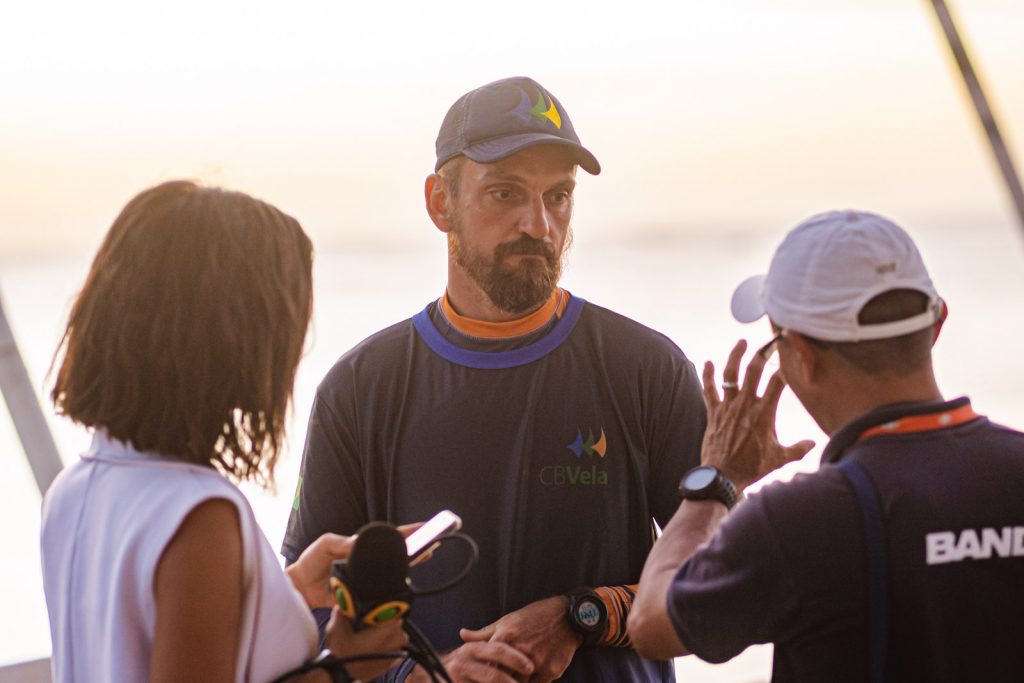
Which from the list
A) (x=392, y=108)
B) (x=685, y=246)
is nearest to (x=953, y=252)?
(x=685, y=246)

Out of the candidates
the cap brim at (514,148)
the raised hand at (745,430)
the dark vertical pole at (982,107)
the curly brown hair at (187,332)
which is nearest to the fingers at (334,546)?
the curly brown hair at (187,332)

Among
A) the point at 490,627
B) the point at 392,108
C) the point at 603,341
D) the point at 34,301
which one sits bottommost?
the point at 490,627

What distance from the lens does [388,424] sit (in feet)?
5.87

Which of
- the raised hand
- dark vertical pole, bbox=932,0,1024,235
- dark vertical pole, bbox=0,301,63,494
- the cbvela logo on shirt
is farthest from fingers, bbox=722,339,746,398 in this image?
dark vertical pole, bbox=0,301,63,494

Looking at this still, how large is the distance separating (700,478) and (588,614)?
0.38m

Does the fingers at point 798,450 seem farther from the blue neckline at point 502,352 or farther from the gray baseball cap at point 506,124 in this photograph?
the gray baseball cap at point 506,124

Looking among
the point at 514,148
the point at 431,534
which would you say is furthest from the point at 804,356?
the point at 514,148

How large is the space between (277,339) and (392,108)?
2634 millimetres

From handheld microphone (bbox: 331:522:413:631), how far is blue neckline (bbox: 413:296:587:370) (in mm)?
678

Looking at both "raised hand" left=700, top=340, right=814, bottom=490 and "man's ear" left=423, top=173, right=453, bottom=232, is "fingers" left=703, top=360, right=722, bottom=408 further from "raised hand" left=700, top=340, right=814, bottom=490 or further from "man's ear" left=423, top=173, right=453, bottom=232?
"man's ear" left=423, top=173, right=453, bottom=232

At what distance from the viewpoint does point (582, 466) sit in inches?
68.5

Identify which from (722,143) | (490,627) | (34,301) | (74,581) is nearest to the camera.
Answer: (74,581)

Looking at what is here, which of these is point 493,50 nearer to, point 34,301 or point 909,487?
point 34,301

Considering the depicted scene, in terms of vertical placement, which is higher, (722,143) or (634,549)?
(722,143)
